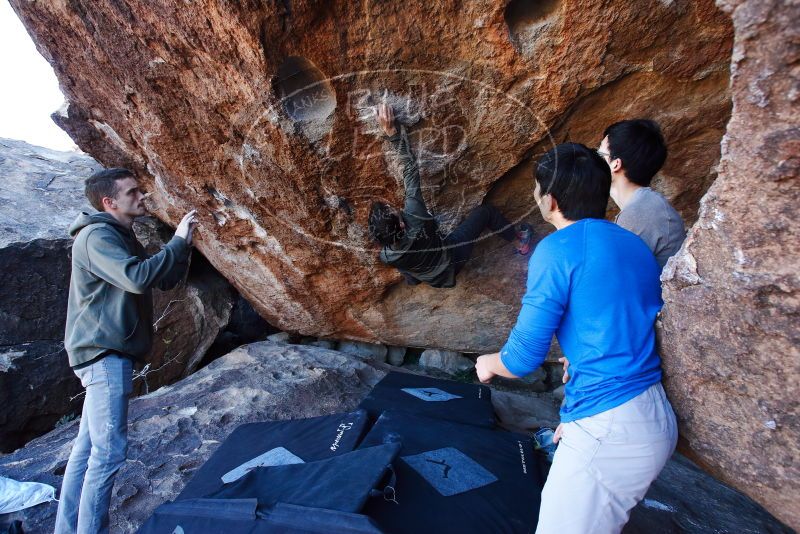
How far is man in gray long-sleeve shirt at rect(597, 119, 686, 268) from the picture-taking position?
1.75 meters

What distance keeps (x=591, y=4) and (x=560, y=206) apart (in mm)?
1319

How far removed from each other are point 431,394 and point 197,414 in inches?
68.7

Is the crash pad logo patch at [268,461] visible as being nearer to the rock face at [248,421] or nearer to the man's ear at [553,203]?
the rock face at [248,421]

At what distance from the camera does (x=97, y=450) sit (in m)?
2.11

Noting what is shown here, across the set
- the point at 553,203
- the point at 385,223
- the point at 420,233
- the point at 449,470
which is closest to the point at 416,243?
the point at 420,233

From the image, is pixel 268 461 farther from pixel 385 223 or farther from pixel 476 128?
pixel 476 128

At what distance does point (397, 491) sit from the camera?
6.54 feet

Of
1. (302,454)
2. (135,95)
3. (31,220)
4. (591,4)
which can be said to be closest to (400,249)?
(302,454)

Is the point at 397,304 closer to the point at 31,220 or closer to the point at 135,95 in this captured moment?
the point at 135,95

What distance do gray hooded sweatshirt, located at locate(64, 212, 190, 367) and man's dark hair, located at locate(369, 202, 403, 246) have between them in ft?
4.06

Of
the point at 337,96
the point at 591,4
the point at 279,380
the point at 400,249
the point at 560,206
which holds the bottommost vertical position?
the point at 279,380

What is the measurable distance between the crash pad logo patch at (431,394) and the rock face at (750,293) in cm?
189

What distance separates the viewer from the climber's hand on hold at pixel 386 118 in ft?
8.73

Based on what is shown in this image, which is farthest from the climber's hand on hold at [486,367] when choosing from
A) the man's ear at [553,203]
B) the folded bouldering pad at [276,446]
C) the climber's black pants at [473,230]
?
the climber's black pants at [473,230]
